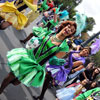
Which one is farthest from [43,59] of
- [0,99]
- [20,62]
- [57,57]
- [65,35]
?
[0,99]

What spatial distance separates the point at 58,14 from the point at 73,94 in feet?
12.1

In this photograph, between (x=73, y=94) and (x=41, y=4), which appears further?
(x=41, y=4)

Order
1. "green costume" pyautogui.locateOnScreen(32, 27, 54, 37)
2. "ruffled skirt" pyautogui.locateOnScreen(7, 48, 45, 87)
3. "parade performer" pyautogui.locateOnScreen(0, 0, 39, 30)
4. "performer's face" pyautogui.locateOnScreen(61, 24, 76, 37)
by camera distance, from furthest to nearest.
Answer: "green costume" pyautogui.locateOnScreen(32, 27, 54, 37)
"parade performer" pyautogui.locateOnScreen(0, 0, 39, 30)
"performer's face" pyautogui.locateOnScreen(61, 24, 76, 37)
"ruffled skirt" pyautogui.locateOnScreen(7, 48, 45, 87)

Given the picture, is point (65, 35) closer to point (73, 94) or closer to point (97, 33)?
point (73, 94)

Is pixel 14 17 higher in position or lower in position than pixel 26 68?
higher

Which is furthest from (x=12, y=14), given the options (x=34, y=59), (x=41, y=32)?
(x=34, y=59)

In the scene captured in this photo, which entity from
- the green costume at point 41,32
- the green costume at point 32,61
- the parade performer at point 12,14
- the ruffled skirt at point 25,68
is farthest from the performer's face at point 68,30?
the parade performer at point 12,14

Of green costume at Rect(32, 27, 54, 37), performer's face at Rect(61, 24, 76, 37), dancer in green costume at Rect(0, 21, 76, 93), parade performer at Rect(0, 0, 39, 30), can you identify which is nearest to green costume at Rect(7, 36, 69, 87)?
dancer in green costume at Rect(0, 21, 76, 93)

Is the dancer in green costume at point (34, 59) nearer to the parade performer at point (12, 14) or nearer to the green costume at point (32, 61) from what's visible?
the green costume at point (32, 61)

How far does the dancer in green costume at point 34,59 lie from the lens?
2.25 metres

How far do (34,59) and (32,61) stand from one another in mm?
145

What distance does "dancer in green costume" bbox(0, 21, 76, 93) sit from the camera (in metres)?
2.25

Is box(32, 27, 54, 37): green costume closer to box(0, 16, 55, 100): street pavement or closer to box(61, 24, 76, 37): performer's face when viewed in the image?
box(61, 24, 76, 37): performer's face

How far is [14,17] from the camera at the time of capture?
9.68ft
